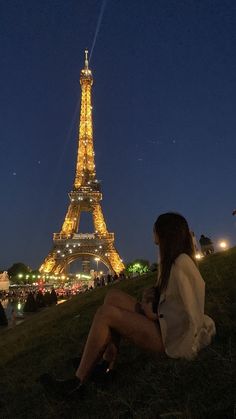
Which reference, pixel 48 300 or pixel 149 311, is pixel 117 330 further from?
pixel 48 300

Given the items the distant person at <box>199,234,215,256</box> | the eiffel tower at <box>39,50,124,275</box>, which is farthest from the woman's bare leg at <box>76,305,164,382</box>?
the eiffel tower at <box>39,50,124,275</box>

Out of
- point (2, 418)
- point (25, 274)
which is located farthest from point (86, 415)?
point (25, 274)

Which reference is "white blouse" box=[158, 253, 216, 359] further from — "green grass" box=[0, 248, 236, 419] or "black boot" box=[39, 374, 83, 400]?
"black boot" box=[39, 374, 83, 400]

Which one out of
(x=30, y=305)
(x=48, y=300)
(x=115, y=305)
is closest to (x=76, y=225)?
(x=48, y=300)

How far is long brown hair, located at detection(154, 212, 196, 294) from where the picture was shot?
3.48 meters

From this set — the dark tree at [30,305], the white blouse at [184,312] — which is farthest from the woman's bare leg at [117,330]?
the dark tree at [30,305]

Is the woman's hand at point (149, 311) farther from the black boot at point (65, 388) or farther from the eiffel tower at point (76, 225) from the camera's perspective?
the eiffel tower at point (76, 225)

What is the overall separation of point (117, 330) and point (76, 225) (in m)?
64.6

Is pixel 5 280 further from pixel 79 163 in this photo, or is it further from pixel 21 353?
pixel 21 353

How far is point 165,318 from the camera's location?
3.37m

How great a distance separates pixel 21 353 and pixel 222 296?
3.76 meters

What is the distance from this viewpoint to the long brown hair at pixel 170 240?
3.48m

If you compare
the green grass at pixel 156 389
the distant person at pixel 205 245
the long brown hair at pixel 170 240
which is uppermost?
the distant person at pixel 205 245

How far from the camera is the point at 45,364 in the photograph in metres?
5.59
